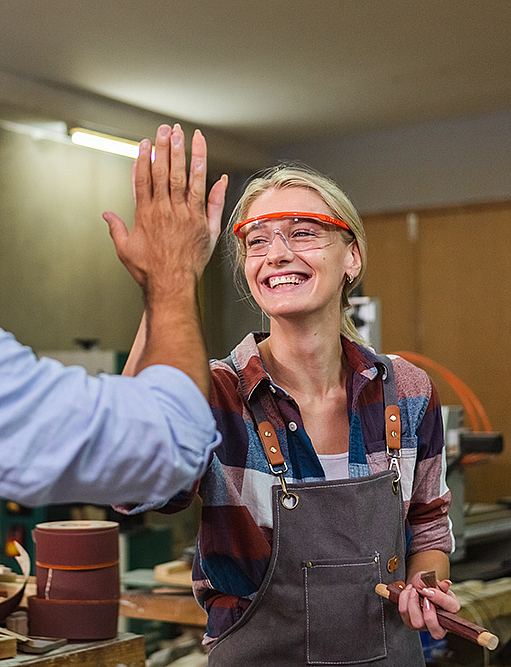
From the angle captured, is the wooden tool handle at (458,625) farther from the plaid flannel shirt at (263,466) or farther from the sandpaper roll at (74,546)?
the sandpaper roll at (74,546)

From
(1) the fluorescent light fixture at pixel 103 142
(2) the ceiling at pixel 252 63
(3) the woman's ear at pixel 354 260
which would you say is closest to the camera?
(3) the woman's ear at pixel 354 260

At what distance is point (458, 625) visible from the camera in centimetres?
133

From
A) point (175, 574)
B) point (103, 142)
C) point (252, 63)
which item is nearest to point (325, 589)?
point (175, 574)

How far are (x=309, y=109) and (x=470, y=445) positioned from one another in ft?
11.0

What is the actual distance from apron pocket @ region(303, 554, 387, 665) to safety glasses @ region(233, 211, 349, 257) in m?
0.62

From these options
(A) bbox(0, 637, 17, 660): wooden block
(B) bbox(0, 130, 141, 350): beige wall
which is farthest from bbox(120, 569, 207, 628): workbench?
(B) bbox(0, 130, 141, 350): beige wall

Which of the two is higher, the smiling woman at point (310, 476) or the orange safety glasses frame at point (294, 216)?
the orange safety glasses frame at point (294, 216)

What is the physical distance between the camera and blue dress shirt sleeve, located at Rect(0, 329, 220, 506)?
30.7 inches

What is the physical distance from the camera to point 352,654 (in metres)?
1.55

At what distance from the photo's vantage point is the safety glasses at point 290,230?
1.71 m

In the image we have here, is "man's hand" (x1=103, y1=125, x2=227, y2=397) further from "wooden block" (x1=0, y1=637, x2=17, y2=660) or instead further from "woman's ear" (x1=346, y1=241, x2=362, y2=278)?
"wooden block" (x1=0, y1=637, x2=17, y2=660)

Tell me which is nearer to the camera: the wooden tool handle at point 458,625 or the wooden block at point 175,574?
the wooden tool handle at point 458,625

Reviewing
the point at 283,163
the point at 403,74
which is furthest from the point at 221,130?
the point at 283,163

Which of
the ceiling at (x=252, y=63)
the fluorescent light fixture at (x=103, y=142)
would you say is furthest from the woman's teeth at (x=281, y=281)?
the fluorescent light fixture at (x=103, y=142)
